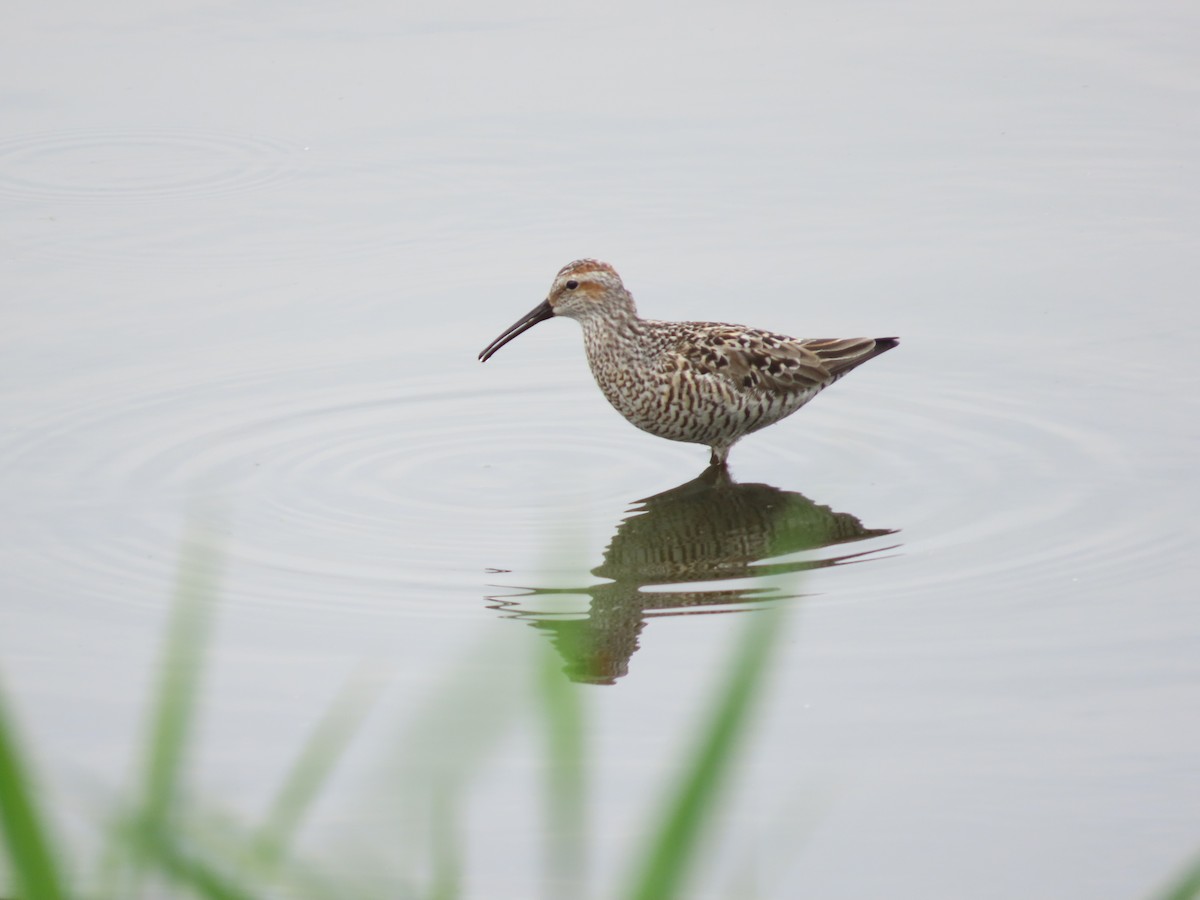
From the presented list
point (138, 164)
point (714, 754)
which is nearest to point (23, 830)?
point (714, 754)

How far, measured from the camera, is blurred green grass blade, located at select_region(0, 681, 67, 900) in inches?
58.9

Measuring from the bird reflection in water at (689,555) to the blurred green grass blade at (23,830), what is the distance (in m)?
4.34

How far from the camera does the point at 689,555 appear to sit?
753 centimetres

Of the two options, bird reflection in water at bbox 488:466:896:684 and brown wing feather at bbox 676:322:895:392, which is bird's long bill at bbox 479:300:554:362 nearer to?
brown wing feather at bbox 676:322:895:392

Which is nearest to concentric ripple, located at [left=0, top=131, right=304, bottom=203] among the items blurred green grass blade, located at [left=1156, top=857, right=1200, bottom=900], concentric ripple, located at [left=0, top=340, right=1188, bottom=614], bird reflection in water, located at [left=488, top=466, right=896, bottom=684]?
concentric ripple, located at [left=0, top=340, right=1188, bottom=614]

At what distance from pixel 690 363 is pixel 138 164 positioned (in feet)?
14.9

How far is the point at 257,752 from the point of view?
5.91 meters

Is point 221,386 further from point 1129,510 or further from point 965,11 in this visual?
point 965,11

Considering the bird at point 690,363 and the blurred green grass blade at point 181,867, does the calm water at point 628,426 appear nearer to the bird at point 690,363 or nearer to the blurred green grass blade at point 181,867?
the bird at point 690,363

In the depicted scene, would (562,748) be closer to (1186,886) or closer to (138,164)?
(1186,886)

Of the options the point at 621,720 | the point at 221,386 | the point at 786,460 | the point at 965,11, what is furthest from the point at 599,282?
the point at 965,11

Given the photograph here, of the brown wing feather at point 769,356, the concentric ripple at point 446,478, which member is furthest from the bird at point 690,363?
the concentric ripple at point 446,478

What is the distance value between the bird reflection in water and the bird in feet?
0.95

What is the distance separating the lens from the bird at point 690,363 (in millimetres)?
8609
